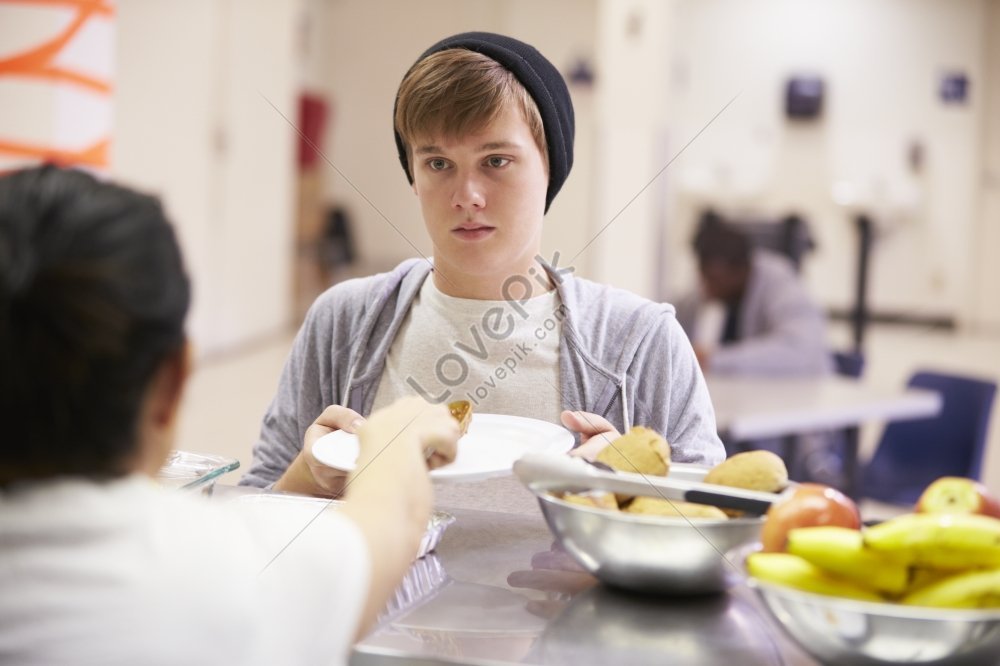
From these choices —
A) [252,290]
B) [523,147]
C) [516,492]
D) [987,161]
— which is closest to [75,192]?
[516,492]

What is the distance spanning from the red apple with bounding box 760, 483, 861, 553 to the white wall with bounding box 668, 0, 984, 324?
6775mm

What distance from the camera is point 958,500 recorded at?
0.85 metres

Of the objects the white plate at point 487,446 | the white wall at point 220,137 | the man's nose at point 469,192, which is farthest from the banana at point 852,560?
the white wall at point 220,137

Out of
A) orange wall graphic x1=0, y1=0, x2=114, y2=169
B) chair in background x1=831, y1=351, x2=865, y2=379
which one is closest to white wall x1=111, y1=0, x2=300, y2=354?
orange wall graphic x1=0, y1=0, x2=114, y2=169

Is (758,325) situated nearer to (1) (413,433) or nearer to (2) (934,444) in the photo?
(2) (934,444)

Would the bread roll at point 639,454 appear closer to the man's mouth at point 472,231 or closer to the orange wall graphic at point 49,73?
the man's mouth at point 472,231

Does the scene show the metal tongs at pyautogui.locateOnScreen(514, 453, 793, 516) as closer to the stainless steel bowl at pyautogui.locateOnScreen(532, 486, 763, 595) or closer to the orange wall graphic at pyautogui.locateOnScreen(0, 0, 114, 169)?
the stainless steel bowl at pyautogui.locateOnScreen(532, 486, 763, 595)

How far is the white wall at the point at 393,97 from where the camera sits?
1317 mm

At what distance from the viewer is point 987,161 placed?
25.1 ft

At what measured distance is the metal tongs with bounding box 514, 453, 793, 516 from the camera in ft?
2.78

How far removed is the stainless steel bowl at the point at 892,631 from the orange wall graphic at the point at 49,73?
8.13 ft

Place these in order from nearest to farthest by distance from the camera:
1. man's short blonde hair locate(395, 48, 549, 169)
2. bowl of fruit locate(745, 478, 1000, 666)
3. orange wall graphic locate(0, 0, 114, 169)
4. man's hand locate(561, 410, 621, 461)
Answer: bowl of fruit locate(745, 478, 1000, 666) → man's hand locate(561, 410, 621, 461) → man's short blonde hair locate(395, 48, 549, 169) → orange wall graphic locate(0, 0, 114, 169)

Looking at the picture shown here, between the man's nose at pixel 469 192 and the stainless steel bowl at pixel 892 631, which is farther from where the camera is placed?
the man's nose at pixel 469 192

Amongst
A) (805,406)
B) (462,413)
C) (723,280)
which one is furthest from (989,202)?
(462,413)
